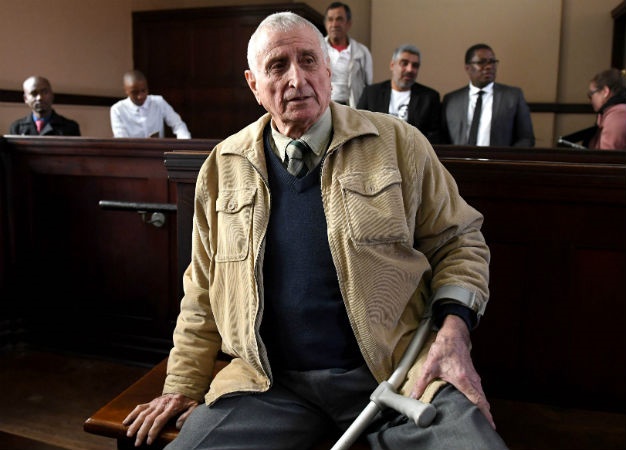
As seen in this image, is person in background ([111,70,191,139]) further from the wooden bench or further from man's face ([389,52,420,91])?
the wooden bench

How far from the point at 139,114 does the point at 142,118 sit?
38mm

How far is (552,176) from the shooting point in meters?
1.71

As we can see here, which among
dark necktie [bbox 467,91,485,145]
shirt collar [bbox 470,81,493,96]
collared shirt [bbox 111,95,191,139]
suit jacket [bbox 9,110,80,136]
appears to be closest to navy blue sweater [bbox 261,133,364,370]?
dark necktie [bbox 467,91,485,145]

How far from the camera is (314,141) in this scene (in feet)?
4.34

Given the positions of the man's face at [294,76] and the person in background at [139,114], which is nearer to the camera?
the man's face at [294,76]

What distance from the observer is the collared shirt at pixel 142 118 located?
4.76m

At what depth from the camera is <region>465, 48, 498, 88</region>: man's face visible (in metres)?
3.91

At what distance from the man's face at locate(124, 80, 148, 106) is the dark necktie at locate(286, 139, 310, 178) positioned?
12.3 ft

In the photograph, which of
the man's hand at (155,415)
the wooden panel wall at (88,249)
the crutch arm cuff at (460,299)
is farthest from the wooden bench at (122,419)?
the wooden panel wall at (88,249)

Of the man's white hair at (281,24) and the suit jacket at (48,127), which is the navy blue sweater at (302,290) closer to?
the man's white hair at (281,24)

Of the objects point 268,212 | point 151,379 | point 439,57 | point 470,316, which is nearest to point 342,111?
point 268,212

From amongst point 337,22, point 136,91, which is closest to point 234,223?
point 337,22

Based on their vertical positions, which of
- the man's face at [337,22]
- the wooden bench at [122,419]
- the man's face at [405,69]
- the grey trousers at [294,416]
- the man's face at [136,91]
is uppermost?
the man's face at [337,22]

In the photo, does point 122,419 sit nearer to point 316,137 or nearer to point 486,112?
point 316,137
